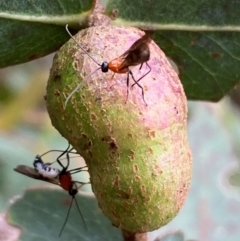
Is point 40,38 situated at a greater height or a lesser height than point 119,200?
greater

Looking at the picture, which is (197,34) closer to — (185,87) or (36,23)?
(185,87)

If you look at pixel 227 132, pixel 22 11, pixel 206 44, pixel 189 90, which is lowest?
pixel 227 132

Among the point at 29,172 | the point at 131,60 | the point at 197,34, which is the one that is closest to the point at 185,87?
the point at 197,34

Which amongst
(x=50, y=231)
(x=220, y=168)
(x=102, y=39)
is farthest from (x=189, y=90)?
(x=220, y=168)

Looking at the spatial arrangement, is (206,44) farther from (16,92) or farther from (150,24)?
(16,92)

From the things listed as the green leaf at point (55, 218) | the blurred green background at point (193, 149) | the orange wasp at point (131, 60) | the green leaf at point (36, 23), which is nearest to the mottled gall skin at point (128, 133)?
the orange wasp at point (131, 60)

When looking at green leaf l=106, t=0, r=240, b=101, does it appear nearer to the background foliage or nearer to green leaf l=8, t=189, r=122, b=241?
the background foliage

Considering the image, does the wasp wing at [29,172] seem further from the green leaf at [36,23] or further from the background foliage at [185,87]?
the green leaf at [36,23]

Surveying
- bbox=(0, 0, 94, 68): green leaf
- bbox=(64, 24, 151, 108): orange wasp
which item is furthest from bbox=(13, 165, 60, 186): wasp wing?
bbox=(64, 24, 151, 108): orange wasp
